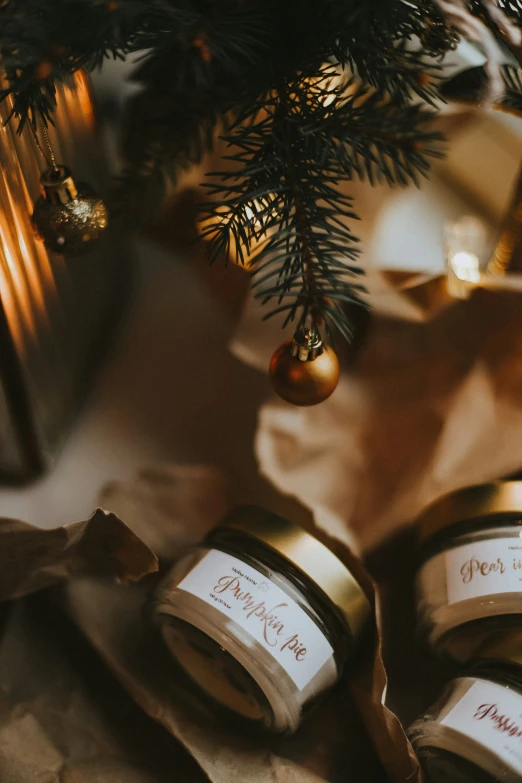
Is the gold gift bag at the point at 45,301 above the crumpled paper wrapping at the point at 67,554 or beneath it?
above

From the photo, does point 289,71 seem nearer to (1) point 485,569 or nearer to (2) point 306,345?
(2) point 306,345

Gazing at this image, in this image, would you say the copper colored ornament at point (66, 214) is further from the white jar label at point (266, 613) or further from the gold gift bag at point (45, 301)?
the white jar label at point (266, 613)

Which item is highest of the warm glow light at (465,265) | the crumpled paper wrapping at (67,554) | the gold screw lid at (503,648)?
the warm glow light at (465,265)

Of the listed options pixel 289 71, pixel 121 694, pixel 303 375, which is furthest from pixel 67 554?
pixel 289 71

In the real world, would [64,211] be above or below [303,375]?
above

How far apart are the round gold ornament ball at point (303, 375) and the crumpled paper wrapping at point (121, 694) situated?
0.12 metres

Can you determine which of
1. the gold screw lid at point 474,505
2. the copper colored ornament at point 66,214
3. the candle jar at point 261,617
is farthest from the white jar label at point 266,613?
the copper colored ornament at point 66,214

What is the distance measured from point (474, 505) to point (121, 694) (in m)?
0.26

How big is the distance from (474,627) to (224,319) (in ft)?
0.90

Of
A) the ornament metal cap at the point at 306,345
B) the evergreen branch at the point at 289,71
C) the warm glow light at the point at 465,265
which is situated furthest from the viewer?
the warm glow light at the point at 465,265

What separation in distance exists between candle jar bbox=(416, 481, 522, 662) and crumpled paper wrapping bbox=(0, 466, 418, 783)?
0.14 ft

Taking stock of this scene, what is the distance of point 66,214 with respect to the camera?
0.38 m

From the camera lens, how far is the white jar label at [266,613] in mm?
404

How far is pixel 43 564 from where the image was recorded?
1.50ft
